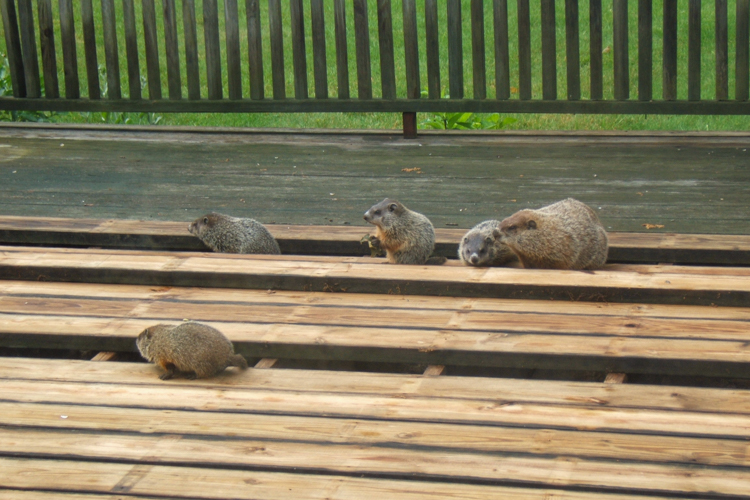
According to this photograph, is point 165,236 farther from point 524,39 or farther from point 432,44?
point 524,39

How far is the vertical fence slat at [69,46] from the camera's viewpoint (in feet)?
26.6

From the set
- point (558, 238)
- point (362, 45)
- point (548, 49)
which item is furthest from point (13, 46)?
point (558, 238)

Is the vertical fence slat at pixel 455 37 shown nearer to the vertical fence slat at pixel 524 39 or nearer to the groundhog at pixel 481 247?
the vertical fence slat at pixel 524 39

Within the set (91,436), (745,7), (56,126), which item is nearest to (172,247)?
(91,436)

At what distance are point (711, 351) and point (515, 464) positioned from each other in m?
1.22

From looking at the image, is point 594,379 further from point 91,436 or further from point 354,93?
point 354,93

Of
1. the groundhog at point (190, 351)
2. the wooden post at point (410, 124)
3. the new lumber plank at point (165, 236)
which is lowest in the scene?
the groundhog at point (190, 351)

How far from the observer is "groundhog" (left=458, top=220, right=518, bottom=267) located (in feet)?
16.3

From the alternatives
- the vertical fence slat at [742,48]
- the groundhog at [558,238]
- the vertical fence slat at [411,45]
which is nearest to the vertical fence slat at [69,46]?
the vertical fence slat at [411,45]

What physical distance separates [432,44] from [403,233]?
3.00 meters

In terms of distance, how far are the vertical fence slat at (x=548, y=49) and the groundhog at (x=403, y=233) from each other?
283 cm

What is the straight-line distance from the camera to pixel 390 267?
4.54 metres

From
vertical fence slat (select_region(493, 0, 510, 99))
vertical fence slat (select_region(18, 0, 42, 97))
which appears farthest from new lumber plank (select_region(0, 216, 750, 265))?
vertical fence slat (select_region(18, 0, 42, 97))

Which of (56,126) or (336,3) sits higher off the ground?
(336,3)
